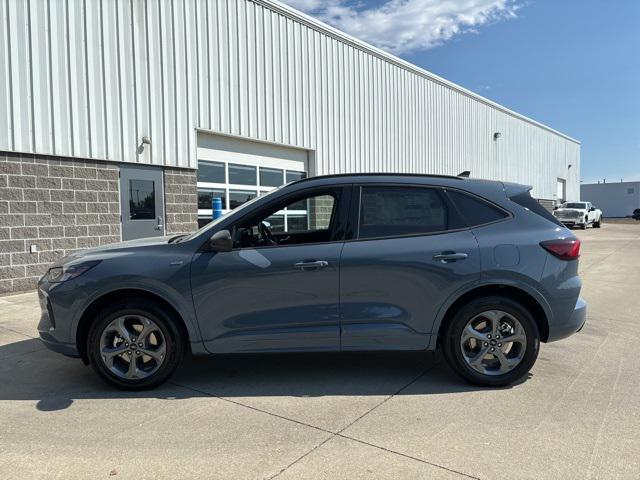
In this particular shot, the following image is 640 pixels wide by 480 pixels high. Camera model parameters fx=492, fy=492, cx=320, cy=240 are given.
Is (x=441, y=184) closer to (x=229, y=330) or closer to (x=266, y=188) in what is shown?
(x=229, y=330)

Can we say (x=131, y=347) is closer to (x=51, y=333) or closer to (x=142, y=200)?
(x=51, y=333)

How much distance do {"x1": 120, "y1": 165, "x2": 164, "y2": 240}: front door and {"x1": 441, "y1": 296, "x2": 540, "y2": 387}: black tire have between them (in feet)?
25.1

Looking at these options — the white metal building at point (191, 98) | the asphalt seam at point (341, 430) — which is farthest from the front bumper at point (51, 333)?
the white metal building at point (191, 98)

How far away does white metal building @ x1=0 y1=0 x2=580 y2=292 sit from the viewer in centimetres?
847

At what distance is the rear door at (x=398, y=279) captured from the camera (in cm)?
403

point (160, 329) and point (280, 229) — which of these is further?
point (280, 229)

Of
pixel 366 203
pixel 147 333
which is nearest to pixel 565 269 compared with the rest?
pixel 366 203

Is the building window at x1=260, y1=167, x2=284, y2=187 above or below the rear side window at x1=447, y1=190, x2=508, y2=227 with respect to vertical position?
above

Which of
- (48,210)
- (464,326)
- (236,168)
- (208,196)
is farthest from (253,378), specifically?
(236,168)

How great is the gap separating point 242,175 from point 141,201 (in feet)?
9.99

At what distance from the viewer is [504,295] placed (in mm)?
4152

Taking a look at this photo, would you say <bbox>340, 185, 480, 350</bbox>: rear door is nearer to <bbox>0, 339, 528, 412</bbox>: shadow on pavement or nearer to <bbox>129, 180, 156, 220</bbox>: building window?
<bbox>0, 339, 528, 412</bbox>: shadow on pavement

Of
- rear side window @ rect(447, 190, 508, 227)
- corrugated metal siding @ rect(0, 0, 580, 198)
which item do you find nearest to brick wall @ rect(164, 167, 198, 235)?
corrugated metal siding @ rect(0, 0, 580, 198)

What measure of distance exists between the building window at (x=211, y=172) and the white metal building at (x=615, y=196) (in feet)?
239
